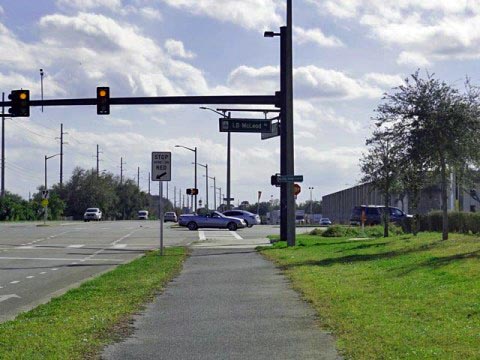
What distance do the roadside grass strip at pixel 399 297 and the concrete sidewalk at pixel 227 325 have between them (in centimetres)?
39

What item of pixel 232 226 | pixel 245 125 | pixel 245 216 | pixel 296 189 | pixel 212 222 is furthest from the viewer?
pixel 245 216

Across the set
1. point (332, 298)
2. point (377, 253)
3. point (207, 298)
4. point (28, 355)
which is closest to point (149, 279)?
point (207, 298)

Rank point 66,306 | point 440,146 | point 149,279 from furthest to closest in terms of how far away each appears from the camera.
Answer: point 440,146 < point 149,279 < point 66,306

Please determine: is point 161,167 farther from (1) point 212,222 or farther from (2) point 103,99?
(1) point 212,222

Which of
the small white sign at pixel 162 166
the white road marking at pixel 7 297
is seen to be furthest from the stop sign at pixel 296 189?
the white road marking at pixel 7 297

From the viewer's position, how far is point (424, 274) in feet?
56.0

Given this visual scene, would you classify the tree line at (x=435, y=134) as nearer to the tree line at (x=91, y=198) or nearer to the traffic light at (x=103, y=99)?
the traffic light at (x=103, y=99)

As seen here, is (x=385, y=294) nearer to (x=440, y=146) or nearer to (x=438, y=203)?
(x=440, y=146)

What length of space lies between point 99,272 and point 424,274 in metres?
9.67

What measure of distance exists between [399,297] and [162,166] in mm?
15309

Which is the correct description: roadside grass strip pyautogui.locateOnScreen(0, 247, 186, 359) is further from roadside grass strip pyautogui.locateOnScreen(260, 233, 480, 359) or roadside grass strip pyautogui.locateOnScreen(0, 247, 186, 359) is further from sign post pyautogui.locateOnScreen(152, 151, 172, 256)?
sign post pyautogui.locateOnScreen(152, 151, 172, 256)

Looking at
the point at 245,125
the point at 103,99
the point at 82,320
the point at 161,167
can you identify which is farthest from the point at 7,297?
the point at 245,125

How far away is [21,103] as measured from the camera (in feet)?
104

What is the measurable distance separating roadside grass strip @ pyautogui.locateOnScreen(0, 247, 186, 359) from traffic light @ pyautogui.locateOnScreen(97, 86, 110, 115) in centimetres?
1204
